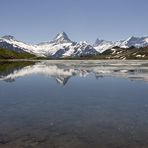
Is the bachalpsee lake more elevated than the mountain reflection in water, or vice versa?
the bachalpsee lake

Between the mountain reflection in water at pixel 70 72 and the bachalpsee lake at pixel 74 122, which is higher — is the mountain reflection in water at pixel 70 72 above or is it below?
below

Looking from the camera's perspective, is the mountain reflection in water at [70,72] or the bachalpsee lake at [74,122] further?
the mountain reflection in water at [70,72]

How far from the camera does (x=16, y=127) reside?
68.6ft

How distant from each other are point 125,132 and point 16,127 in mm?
7394

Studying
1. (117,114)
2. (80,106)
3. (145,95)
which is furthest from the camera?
(145,95)

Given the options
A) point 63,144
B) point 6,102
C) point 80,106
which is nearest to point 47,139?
point 63,144

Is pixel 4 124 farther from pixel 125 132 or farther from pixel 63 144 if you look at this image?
pixel 125 132

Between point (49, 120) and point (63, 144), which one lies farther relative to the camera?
A: point (49, 120)

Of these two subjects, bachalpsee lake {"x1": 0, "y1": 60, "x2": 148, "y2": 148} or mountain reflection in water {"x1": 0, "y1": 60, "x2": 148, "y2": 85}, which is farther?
mountain reflection in water {"x1": 0, "y1": 60, "x2": 148, "y2": 85}

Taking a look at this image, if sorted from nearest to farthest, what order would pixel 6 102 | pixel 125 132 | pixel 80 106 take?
pixel 125 132 → pixel 80 106 → pixel 6 102

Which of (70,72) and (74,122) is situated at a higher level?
(74,122)

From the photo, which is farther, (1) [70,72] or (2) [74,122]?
(1) [70,72]

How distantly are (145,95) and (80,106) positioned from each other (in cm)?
1012

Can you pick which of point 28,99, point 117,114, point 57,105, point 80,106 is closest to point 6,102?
point 28,99
